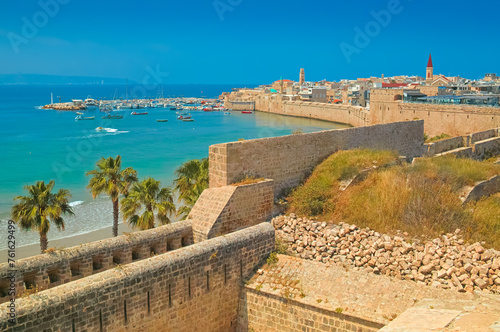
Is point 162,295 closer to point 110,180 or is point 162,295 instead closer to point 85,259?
point 85,259

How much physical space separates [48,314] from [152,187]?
7.31 metres

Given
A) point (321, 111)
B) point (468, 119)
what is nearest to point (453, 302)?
point (468, 119)

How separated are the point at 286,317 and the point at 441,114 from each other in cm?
3178

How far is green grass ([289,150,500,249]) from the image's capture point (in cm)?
882

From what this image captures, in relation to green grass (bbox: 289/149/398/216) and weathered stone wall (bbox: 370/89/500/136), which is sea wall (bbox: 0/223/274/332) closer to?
green grass (bbox: 289/149/398/216)

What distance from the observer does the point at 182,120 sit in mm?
79500

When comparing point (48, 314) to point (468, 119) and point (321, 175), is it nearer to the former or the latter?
point (321, 175)

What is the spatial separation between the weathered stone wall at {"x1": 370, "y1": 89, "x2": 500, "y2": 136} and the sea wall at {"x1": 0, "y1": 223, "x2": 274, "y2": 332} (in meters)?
26.6

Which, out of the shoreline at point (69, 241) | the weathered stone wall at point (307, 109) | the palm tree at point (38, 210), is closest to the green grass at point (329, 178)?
the palm tree at point (38, 210)

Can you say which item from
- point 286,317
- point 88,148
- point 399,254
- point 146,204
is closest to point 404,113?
point 88,148

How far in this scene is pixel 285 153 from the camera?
1062 centimetres

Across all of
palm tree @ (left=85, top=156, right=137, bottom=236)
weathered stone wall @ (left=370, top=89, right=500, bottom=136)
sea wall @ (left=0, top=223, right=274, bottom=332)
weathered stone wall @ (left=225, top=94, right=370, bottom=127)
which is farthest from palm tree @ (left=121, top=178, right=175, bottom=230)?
weathered stone wall @ (left=225, top=94, right=370, bottom=127)

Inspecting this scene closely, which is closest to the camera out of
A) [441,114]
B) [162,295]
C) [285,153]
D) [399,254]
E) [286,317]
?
[162,295]

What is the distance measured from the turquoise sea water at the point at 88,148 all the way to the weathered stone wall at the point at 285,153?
12.1m
